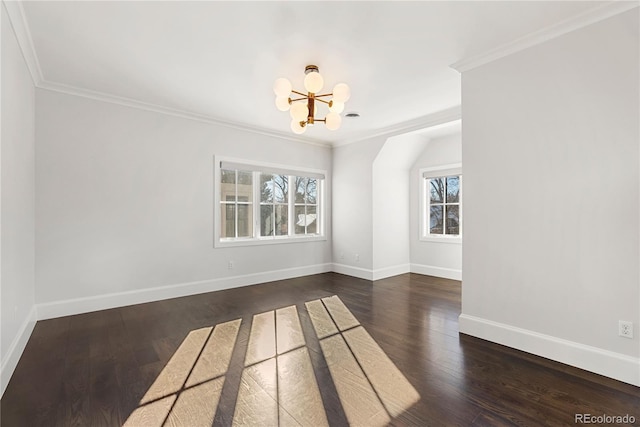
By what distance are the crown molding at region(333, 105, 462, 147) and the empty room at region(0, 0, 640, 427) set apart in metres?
0.06

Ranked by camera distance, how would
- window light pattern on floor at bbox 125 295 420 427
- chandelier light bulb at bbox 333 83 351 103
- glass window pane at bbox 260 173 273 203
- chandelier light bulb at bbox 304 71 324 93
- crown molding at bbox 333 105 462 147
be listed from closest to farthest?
window light pattern on floor at bbox 125 295 420 427 < chandelier light bulb at bbox 304 71 324 93 < chandelier light bulb at bbox 333 83 351 103 < crown molding at bbox 333 105 462 147 < glass window pane at bbox 260 173 273 203

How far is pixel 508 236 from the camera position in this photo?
2.72 m

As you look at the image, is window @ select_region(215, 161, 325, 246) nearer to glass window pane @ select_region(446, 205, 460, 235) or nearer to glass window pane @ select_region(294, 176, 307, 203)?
glass window pane @ select_region(294, 176, 307, 203)

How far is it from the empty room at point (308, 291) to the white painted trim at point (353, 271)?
0.94 m

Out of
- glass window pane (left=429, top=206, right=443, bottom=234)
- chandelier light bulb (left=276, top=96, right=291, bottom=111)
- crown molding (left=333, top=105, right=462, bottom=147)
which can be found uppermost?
crown molding (left=333, top=105, right=462, bottom=147)

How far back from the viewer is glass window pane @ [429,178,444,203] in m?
5.78

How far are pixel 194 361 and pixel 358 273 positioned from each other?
3.58 metres

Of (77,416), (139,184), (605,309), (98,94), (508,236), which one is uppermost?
(98,94)

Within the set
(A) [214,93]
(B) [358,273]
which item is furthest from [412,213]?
(A) [214,93]

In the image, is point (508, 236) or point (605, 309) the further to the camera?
point (508, 236)

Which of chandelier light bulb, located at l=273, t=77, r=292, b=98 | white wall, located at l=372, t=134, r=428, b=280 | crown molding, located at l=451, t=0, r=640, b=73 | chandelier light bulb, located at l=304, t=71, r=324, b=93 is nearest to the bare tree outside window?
white wall, located at l=372, t=134, r=428, b=280

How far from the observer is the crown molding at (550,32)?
85.0 inches

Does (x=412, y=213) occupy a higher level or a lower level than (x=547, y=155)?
lower

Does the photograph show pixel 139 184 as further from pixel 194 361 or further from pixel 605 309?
pixel 605 309
